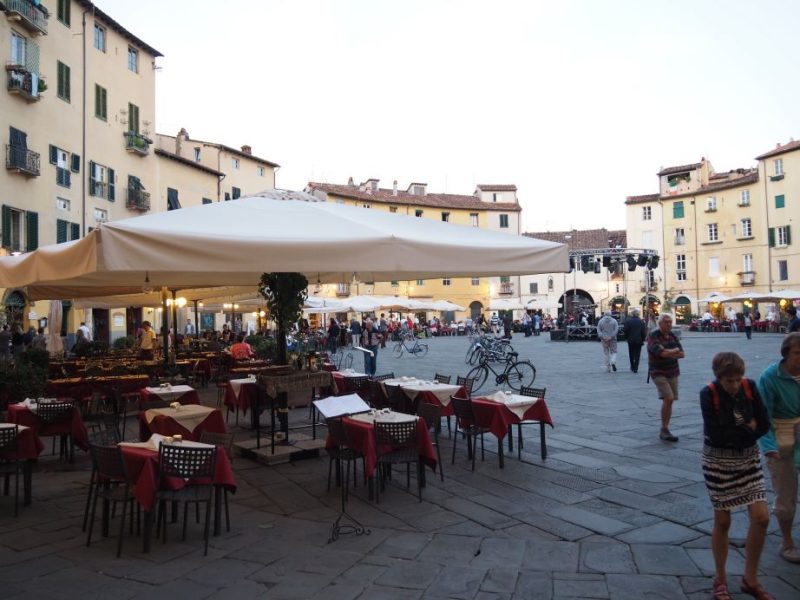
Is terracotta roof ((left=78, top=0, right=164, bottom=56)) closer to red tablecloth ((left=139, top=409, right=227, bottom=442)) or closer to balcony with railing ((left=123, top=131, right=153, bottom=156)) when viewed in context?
balcony with railing ((left=123, top=131, right=153, bottom=156))

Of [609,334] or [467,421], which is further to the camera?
[609,334]

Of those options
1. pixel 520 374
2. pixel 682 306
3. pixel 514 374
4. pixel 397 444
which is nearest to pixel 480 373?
pixel 514 374

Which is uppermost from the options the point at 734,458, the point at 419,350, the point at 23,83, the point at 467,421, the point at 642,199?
the point at 642,199

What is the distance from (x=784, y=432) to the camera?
3795mm

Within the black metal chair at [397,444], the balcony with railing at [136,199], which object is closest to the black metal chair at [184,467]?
the black metal chair at [397,444]

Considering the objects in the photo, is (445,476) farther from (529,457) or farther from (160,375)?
(160,375)

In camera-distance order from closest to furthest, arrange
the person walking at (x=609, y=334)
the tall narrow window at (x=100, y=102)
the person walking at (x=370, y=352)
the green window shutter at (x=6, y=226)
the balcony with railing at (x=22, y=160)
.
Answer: the person walking at (x=609, y=334), the person walking at (x=370, y=352), the green window shutter at (x=6, y=226), the balcony with railing at (x=22, y=160), the tall narrow window at (x=100, y=102)

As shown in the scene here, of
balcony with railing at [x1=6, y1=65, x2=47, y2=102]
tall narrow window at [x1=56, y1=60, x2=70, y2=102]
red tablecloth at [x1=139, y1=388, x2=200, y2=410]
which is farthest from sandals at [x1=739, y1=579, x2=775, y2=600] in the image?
tall narrow window at [x1=56, y1=60, x2=70, y2=102]

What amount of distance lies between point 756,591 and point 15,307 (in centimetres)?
2239

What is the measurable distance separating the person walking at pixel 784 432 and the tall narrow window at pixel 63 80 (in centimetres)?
2576

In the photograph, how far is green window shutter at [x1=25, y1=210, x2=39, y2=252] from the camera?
21312 millimetres

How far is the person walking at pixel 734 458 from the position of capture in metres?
3.36

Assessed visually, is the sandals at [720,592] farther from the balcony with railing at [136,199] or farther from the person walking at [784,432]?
the balcony with railing at [136,199]

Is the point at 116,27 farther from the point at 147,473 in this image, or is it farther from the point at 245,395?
the point at 147,473
